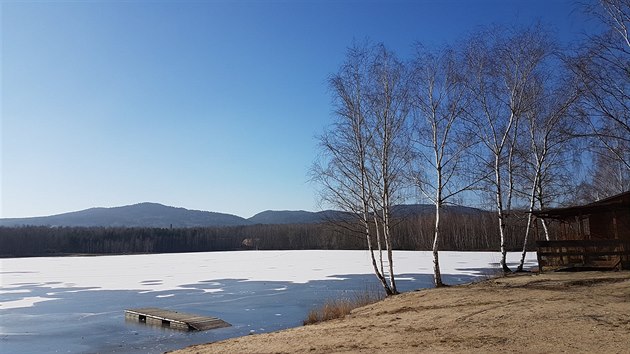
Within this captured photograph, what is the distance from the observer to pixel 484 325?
29.2ft

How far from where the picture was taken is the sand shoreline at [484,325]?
739 cm

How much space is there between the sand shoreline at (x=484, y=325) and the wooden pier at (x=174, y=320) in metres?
4.43

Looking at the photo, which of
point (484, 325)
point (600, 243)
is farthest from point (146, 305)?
point (600, 243)

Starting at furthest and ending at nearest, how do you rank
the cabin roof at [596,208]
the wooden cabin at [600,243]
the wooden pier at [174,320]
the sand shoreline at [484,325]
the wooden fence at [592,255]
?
1. the cabin roof at [596,208]
2. the wooden cabin at [600,243]
3. the wooden fence at [592,255]
4. the wooden pier at [174,320]
5. the sand shoreline at [484,325]

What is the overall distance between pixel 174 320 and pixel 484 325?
1033 cm

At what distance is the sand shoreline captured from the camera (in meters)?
7.39

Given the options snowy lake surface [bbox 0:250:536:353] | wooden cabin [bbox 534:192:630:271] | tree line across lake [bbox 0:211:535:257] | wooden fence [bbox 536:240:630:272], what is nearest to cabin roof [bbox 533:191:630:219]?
wooden cabin [bbox 534:192:630:271]

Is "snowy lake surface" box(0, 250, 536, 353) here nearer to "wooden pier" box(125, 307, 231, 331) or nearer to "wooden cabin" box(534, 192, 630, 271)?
"wooden pier" box(125, 307, 231, 331)

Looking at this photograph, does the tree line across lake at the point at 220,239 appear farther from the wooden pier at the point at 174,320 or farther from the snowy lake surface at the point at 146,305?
the wooden pier at the point at 174,320

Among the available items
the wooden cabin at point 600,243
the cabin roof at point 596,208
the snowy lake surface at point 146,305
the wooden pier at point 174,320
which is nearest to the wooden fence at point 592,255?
the wooden cabin at point 600,243

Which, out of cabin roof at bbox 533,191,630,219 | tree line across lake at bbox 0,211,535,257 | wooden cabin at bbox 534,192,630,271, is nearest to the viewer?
wooden cabin at bbox 534,192,630,271

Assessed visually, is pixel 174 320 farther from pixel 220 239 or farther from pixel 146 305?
pixel 220 239

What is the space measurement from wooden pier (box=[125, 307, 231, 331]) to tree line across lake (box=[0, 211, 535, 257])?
57.6 m

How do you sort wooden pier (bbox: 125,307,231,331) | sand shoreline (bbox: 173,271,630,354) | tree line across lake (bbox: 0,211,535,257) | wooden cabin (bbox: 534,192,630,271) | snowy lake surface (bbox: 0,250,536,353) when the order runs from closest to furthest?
sand shoreline (bbox: 173,271,630,354), snowy lake surface (bbox: 0,250,536,353), wooden pier (bbox: 125,307,231,331), wooden cabin (bbox: 534,192,630,271), tree line across lake (bbox: 0,211,535,257)
